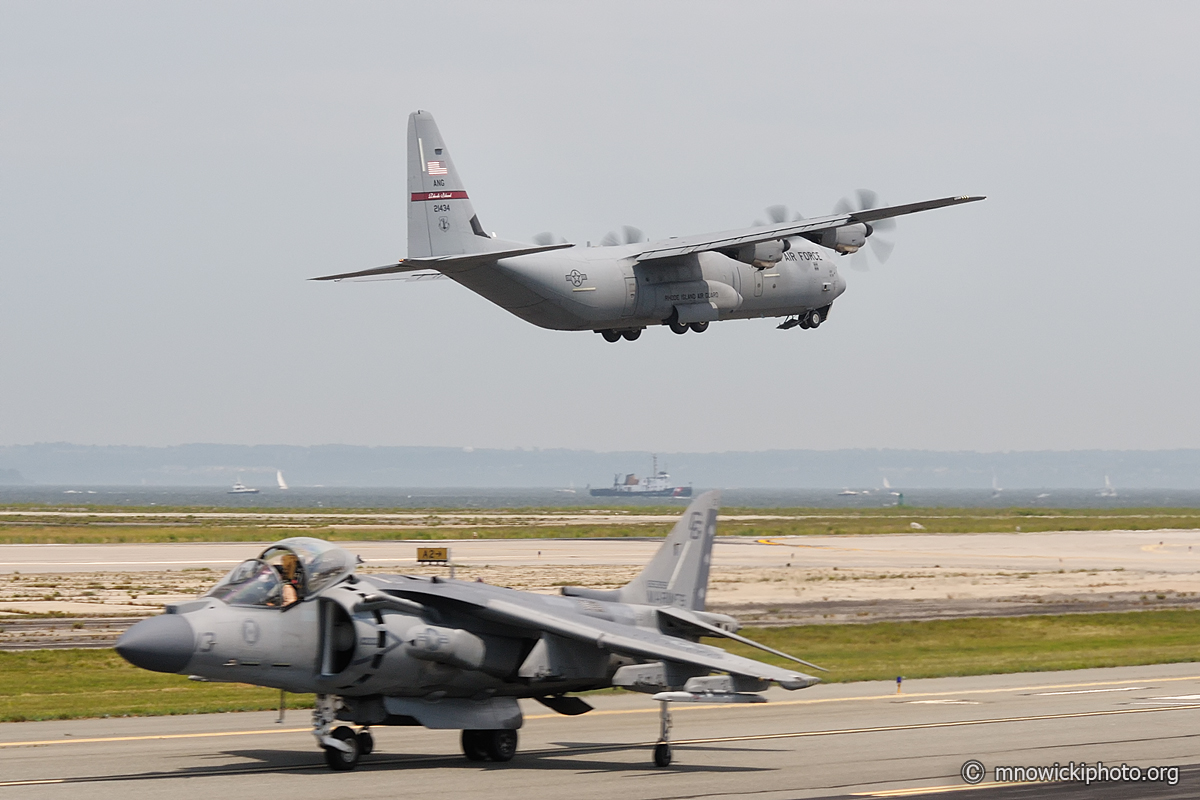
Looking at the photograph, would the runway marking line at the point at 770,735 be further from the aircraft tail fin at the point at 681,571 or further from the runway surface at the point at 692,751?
the aircraft tail fin at the point at 681,571

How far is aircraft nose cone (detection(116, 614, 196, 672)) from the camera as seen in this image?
16.8m

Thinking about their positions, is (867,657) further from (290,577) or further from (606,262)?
(290,577)

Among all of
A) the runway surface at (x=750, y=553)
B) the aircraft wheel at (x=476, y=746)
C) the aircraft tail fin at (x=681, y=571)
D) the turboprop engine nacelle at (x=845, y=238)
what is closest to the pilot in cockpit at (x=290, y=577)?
the aircraft wheel at (x=476, y=746)

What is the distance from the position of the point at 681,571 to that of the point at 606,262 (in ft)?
36.0

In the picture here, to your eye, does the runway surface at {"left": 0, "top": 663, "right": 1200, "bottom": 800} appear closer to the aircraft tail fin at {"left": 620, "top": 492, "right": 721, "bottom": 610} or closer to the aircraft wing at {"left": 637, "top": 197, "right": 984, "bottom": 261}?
the aircraft tail fin at {"left": 620, "top": 492, "right": 721, "bottom": 610}

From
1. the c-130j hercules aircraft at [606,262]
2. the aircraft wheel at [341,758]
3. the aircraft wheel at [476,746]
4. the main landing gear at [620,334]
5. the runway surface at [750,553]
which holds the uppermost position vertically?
the c-130j hercules aircraft at [606,262]

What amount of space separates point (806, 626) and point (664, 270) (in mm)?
16997

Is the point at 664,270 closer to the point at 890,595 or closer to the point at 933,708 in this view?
the point at 933,708

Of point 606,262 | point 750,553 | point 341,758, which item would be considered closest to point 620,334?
point 606,262

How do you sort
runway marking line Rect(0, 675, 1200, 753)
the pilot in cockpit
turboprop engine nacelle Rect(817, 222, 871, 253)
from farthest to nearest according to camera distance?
turboprop engine nacelle Rect(817, 222, 871, 253) → runway marking line Rect(0, 675, 1200, 753) → the pilot in cockpit

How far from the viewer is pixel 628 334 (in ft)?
110

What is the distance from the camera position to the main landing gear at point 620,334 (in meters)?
33.2

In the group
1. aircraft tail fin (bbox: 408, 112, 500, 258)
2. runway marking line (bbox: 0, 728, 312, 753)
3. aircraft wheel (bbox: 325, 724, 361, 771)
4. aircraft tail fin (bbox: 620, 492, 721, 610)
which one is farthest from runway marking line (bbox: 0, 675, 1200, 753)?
aircraft tail fin (bbox: 408, 112, 500, 258)

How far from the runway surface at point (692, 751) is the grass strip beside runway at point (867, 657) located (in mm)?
3419
